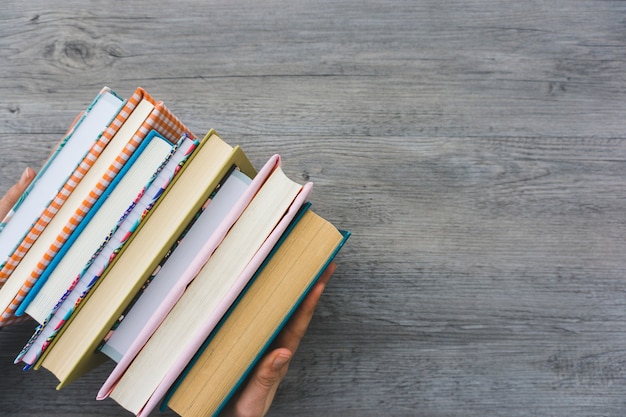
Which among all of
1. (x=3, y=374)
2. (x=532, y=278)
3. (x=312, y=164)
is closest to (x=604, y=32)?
(x=532, y=278)

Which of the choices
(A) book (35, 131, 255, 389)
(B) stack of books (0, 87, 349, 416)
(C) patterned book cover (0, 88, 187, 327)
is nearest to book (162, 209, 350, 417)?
(B) stack of books (0, 87, 349, 416)

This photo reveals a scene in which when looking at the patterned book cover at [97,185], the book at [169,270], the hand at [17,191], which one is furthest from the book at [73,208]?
the hand at [17,191]

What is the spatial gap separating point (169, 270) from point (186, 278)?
0.14 feet

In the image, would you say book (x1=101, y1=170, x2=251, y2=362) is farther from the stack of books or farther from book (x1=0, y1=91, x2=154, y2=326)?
book (x1=0, y1=91, x2=154, y2=326)

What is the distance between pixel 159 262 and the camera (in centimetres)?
52

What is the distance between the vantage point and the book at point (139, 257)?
1.69 feet

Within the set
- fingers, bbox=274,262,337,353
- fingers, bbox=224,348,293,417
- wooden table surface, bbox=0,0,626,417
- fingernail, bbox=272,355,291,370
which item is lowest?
fingers, bbox=224,348,293,417

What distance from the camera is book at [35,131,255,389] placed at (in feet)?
1.69

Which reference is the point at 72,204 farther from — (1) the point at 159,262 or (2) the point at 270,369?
→ (2) the point at 270,369

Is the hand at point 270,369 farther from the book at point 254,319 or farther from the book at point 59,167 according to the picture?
the book at point 59,167

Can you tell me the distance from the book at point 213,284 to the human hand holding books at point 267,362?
11 centimetres

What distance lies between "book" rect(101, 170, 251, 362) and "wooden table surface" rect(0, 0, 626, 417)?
33 cm

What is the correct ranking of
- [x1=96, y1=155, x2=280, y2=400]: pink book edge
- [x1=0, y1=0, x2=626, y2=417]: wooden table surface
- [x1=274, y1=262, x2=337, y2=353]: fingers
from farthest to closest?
[x1=0, y1=0, x2=626, y2=417]: wooden table surface → [x1=274, y1=262, x2=337, y2=353]: fingers → [x1=96, y1=155, x2=280, y2=400]: pink book edge

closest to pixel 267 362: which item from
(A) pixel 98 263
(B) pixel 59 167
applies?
(A) pixel 98 263
